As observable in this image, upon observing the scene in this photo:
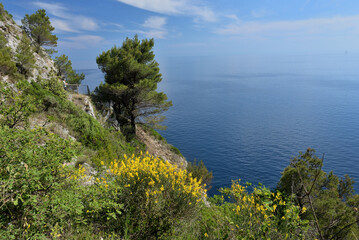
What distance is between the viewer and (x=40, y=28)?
2636 centimetres

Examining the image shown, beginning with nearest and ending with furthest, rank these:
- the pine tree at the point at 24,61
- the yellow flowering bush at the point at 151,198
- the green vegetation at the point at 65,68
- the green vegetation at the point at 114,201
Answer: the green vegetation at the point at 114,201
the yellow flowering bush at the point at 151,198
the pine tree at the point at 24,61
the green vegetation at the point at 65,68

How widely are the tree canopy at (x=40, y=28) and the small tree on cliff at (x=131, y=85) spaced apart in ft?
27.7

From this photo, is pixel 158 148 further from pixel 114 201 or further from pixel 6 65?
pixel 114 201

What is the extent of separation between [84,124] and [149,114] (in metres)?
13.5

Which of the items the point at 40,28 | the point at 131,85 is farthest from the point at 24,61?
the point at 40,28

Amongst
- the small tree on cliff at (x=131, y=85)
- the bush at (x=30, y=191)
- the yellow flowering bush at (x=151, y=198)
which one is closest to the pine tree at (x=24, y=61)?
the small tree on cliff at (x=131, y=85)

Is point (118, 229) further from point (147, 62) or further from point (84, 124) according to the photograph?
point (147, 62)

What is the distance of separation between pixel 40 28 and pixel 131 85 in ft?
45.6

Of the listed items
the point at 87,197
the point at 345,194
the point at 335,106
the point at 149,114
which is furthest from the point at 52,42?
the point at 335,106

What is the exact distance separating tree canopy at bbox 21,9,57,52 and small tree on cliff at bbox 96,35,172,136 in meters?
8.45

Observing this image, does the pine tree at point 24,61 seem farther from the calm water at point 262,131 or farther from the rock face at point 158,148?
the calm water at point 262,131

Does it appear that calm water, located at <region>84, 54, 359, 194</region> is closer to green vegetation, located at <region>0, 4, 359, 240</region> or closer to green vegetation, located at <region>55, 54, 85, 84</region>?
green vegetation, located at <region>55, 54, 85, 84</region>

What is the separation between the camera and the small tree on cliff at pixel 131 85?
23469mm

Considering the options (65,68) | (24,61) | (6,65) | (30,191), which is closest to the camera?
(30,191)
